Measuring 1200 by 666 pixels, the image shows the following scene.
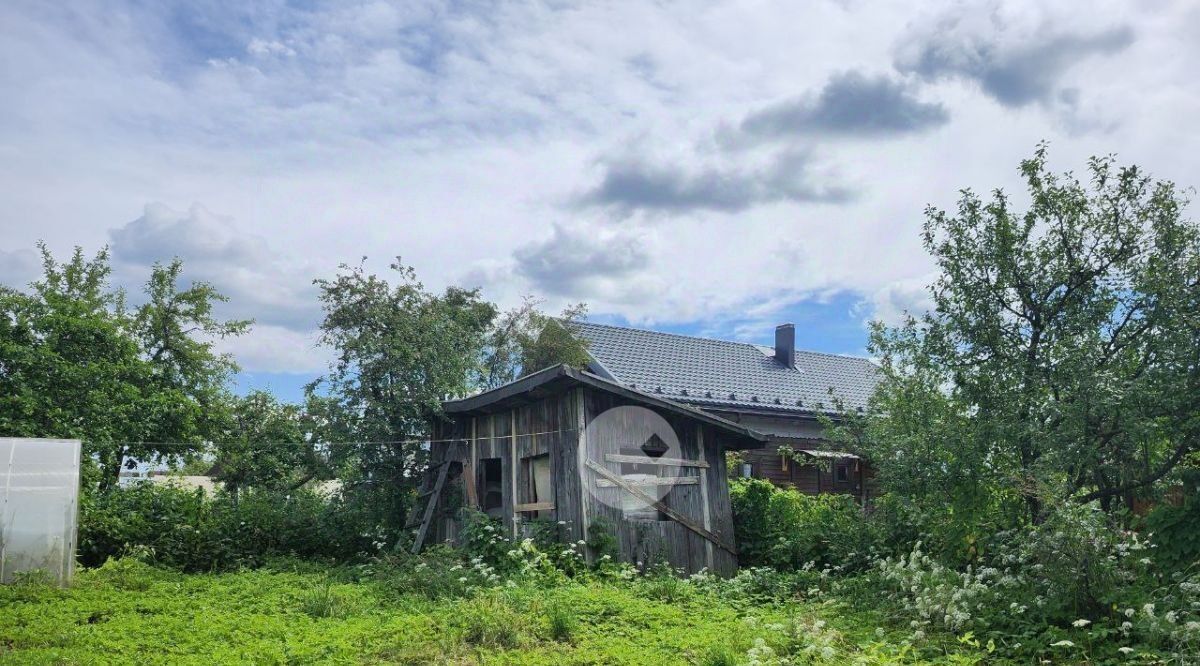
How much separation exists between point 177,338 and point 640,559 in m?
13.8

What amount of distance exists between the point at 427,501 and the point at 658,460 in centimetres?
505

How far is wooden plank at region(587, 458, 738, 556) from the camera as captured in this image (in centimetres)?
1327

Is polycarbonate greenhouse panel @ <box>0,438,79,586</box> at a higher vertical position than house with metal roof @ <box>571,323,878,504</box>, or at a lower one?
lower

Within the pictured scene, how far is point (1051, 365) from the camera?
1016cm

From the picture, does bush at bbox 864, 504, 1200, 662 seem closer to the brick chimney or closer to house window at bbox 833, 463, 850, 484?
house window at bbox 833, 463, 850, 484

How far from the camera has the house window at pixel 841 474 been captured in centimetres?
2366

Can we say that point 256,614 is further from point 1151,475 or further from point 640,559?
point 1151,475

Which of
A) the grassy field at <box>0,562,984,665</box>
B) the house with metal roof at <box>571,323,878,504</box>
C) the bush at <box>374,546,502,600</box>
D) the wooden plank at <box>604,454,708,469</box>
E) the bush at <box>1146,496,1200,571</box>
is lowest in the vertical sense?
the grassy field at <box>0,562,984,665</box>

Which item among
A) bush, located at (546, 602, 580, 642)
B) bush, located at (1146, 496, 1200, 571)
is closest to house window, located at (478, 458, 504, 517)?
bush, located at (546, 602, 580, 642)

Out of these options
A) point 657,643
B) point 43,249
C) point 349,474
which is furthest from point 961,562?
point 43,249

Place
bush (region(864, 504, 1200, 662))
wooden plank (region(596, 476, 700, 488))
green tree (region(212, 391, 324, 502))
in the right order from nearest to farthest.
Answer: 1. bush (region(864, 504, 1200, 662))
2. wooden plank (region(596, 476, 700, 488))
3. green tree (region(212, 391, 324, 502))


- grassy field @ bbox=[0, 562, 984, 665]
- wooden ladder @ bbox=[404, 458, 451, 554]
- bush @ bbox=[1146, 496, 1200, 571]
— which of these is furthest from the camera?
wooden ladder @ bbox=[404, 458, 451, 554]

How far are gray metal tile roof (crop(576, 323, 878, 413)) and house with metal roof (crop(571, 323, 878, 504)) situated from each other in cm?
3

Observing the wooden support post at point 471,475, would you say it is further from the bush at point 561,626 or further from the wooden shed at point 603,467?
the bush at point 561,626
